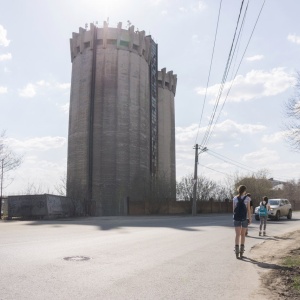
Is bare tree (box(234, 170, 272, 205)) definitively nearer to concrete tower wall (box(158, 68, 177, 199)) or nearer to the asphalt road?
concrete tower wall (box(158, 68, 177, 199))

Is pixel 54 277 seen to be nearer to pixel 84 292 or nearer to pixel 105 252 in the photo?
pixel 84 292

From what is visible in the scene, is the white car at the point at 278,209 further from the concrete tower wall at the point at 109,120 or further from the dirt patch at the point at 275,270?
the concrete tower wall at the point at 109,120

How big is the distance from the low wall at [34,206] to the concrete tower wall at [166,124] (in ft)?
119

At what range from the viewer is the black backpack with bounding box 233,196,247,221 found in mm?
10320

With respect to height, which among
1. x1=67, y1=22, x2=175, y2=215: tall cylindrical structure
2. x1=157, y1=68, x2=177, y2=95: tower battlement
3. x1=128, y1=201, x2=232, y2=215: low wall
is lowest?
x1=128, y1=201, x2=232, y2=215: low wall

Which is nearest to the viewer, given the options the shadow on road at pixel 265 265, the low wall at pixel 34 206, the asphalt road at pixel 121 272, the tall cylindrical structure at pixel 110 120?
the asphalt road at pixel 121 272

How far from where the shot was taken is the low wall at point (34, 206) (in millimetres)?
32281

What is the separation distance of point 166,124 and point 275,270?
213 feet

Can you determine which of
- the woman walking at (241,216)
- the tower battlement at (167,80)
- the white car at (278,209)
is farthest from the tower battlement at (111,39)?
the woman walking at (241,216)

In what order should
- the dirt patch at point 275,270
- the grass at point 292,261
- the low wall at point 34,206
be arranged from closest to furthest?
the dirt patch at point 275,270, the grass at point 292,261, the low wall at point 34,206

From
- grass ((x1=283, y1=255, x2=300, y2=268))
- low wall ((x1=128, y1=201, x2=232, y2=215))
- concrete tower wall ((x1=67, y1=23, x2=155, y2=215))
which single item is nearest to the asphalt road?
grass ((x1=283, y1=255, x2=300, y2=268))

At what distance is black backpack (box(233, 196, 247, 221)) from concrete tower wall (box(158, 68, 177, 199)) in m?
58.1

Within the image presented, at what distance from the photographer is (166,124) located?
7294 cm

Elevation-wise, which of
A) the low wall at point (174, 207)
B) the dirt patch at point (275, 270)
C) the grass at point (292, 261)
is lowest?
the dirt patch at point (275, 270)
